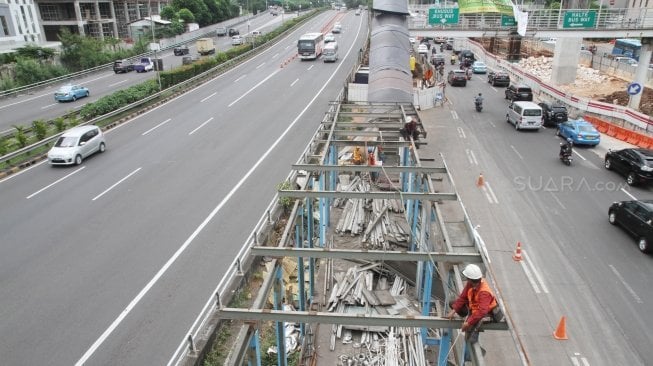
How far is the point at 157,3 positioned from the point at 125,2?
20.8 meters

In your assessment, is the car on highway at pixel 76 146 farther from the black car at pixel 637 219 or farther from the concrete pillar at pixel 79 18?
the concrete pillar at pixel 79 18

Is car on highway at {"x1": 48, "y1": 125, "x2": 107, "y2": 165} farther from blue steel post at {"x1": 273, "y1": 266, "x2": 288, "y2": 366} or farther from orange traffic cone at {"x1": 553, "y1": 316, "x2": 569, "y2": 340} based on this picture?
orange traffic cone at {"x1": 553, "y1": 316, "x2": 569, "y2": 340}

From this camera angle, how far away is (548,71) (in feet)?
212

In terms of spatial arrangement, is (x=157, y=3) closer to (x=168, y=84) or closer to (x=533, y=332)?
(x=168, y=84)

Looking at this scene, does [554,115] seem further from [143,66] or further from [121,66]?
[121,66]

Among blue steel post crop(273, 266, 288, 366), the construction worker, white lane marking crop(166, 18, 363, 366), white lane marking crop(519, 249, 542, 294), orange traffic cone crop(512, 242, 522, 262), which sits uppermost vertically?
the construction worker

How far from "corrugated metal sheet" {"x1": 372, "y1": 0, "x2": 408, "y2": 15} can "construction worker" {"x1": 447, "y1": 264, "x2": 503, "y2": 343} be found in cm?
3013

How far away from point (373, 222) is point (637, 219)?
10.1 metres

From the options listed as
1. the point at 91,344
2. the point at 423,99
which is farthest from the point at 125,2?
the point at 91,344

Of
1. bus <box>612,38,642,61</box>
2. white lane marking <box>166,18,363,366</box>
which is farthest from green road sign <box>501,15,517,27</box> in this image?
bus <box>612,38,642,61</box>

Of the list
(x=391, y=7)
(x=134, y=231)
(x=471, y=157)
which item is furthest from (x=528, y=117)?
(x=134, y=231)

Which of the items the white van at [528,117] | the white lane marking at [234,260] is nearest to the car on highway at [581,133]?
the white van at [528,117]

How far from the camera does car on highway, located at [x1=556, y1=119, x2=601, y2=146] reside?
30.5 m

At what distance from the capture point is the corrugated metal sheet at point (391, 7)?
33938 mm
